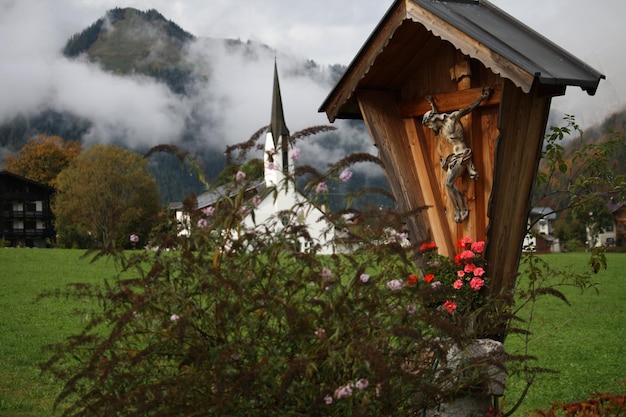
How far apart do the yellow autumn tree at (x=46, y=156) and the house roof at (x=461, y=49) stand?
56340 millimetres

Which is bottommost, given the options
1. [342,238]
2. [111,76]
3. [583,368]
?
[583,368]

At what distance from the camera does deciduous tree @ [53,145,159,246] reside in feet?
170

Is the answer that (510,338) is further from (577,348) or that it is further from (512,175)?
(512,175)

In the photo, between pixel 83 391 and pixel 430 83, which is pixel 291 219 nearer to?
pixel 83 391

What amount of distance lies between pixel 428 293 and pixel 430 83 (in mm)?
3230

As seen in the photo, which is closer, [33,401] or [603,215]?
[33,401]

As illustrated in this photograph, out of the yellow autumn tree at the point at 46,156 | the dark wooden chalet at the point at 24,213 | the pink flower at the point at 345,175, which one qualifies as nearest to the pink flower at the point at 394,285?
the pink flower at the point at 345,175

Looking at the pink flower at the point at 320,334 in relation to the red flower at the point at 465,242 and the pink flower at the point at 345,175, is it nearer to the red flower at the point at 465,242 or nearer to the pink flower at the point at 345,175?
the pink flower at the point at 345,175

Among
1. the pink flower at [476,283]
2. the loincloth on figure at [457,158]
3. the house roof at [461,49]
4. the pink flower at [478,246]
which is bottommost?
the pink flower at [476,283]

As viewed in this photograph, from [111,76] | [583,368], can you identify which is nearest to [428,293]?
[583,368]

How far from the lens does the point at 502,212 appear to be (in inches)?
252

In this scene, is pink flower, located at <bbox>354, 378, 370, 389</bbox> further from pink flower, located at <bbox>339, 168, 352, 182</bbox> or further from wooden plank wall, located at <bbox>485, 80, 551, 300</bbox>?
wooden plank wall, located at <bbox>485, 80, 551, 300</bbox>

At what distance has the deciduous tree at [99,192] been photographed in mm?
51688

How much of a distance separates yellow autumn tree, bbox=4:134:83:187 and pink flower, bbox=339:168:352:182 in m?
58.9
